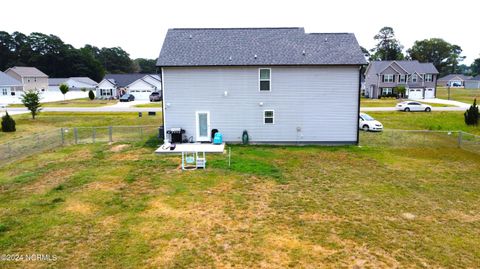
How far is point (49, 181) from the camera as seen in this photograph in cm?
1402

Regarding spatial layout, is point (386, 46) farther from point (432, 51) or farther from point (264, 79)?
point (264, 79)

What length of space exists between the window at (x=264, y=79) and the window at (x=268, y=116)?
143 cm

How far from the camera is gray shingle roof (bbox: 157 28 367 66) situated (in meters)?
21.2

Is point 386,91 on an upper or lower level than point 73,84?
lower

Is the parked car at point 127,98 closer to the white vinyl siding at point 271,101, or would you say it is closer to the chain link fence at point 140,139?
the chain link fence at point 140,139

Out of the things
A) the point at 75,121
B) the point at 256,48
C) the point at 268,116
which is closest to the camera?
the point at 268,116

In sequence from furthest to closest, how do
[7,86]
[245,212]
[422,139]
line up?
[7,86], [422,139], [245,212]

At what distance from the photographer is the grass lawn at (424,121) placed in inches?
1118

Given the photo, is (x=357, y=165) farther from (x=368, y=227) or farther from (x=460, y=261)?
(x=460, y=261)

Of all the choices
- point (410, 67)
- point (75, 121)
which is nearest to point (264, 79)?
point (75, 121)

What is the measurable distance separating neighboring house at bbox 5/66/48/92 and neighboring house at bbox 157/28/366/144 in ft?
204

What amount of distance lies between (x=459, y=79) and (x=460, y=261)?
11420cm

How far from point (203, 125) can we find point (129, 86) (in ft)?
142

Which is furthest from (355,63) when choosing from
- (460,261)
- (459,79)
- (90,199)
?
(459,79)
